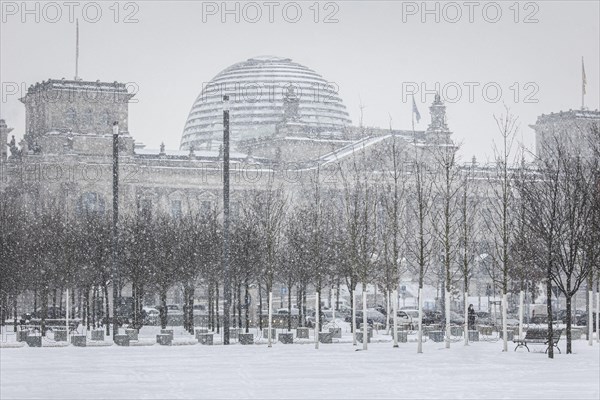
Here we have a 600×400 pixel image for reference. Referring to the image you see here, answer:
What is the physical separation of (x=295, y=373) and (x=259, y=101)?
120898 mm

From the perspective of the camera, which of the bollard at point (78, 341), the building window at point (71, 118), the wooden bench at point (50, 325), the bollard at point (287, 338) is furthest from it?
the building window at point (71, 118)

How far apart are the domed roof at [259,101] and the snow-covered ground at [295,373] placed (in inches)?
4106

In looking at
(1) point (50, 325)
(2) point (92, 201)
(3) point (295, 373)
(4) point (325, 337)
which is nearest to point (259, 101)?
(2) point (92, 201)

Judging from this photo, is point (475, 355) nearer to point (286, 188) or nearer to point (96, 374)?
point (96, 374)

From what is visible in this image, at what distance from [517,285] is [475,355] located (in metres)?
41.1

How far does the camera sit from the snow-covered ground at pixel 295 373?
27.4m

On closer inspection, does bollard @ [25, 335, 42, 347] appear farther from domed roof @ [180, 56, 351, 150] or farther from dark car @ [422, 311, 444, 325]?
domed roof @ [180, 56, 351, 150]

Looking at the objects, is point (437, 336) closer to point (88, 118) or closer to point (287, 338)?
point (287, 338)

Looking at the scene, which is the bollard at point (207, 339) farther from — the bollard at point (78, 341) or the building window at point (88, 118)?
the building window at point (88, 118)

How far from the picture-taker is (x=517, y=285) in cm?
7919

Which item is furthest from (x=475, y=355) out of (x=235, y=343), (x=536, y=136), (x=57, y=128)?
(x=536, y=136)

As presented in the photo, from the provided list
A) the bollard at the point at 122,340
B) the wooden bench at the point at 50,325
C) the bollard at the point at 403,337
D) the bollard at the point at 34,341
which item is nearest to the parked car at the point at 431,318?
the wooden bench at the point at 50,325

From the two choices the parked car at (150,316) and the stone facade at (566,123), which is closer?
the parked car at (150,316)

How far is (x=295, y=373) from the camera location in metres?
31.7
